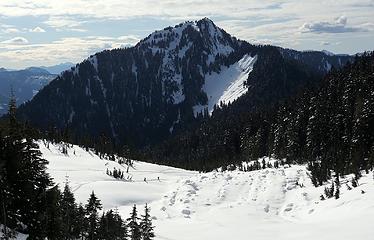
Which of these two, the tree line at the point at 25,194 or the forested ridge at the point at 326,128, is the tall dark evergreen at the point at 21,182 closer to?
the tree line at the point at 25,194

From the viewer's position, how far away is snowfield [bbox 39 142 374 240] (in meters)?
36.5

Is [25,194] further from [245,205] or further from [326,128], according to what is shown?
[326,128]

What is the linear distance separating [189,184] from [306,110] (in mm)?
52057

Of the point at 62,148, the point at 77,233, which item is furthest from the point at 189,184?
the point at 62,148

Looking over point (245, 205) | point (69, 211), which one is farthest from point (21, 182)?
point (245, 205)

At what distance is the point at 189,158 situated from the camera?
184750mm

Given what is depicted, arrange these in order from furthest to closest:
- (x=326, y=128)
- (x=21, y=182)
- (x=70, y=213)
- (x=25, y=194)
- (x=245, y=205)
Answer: (x=326, y=128)
(x=245, y=205)
(x=70, y=213)
(x=21, y=182)
(x=25, y=194)

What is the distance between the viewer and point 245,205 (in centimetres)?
5525

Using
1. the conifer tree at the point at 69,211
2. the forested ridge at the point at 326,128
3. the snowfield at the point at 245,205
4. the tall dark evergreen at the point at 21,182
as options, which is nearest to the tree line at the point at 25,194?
the tall dark evergreen at the point at 21,182

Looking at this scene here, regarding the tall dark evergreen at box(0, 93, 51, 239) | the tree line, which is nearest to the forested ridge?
the tree line

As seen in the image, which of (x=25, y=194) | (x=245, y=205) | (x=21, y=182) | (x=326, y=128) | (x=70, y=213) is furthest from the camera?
(x=326, y=128)

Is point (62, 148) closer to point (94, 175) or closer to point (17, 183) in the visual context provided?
point (94, 175)

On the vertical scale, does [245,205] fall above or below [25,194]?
above

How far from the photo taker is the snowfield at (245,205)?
36.5 metres
